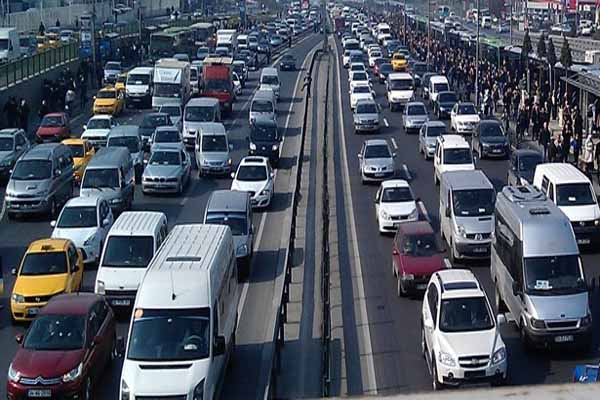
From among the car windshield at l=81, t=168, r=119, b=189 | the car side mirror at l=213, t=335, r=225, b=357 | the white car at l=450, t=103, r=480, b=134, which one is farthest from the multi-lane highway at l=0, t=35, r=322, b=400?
the white car at l=450, t=103, r=480, b=134

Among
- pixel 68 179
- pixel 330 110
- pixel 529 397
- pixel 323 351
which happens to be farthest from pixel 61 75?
pixel 529 397

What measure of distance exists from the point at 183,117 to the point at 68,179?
14.5 metres

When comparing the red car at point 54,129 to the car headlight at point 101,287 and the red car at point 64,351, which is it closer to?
the car headlight at point 101,287

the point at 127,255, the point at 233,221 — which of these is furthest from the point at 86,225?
the point at 127,255

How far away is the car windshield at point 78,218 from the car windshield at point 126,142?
11.6m

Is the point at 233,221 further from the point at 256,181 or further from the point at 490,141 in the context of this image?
→ the point at 490,141

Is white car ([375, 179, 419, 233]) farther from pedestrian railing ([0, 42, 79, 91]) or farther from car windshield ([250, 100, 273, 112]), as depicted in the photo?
pedestrian railing ([0, 42, 79, 91])

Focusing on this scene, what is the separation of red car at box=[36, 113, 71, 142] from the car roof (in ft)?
86.6

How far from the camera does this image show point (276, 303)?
22844 mm

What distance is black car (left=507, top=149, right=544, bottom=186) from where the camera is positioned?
1260 inches

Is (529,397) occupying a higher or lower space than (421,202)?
higher

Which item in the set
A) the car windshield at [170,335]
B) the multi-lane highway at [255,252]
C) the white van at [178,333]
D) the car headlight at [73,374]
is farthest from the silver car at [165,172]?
the car windshield at [170,335]

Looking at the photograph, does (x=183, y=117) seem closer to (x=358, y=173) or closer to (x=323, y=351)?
(x=358, y=173)

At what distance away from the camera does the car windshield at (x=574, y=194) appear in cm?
2669
